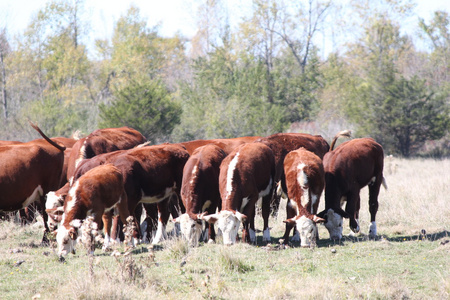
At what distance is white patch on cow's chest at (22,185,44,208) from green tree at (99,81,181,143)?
18748 mm

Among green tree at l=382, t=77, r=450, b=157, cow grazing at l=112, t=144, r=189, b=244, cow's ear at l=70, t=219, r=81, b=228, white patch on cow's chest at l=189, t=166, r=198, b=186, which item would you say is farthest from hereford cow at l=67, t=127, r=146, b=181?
green tree at l=382, t=77, r=450, b=157

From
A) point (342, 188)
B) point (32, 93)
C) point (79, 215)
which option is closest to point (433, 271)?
point (342, 188)

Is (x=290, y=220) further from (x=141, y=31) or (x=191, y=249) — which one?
(x=141, y=31)

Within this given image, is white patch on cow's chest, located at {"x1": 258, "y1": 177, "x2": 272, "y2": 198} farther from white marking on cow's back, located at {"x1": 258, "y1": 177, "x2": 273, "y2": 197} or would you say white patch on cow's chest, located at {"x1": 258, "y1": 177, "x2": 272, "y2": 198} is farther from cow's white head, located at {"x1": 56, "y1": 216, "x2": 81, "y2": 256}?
cow's white head, located at {"x1": 56, "y1": 216, "x2": 81, "y2": 256}

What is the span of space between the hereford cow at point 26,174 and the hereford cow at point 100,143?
529 millimetres

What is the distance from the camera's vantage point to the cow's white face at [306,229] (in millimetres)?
8680

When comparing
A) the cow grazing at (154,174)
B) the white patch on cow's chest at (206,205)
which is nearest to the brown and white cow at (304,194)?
the white patch on cow's chest at (206,205)

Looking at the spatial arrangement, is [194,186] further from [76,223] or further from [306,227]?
[76,223]

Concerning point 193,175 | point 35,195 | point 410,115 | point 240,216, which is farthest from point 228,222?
point 410,115

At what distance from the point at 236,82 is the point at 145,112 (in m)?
8.78

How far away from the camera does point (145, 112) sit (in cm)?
2912

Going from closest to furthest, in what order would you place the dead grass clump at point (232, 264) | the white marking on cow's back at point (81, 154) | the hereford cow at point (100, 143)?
the dead grass clump at point (232, 264) → the white marking on cow's back at point (81, 154) → the hereford cow at point (100, 143)

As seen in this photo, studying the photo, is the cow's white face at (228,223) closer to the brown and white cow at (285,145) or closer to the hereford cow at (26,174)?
the brown and white cow at (285,145)

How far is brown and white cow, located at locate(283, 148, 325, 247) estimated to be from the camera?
28.6 feet
